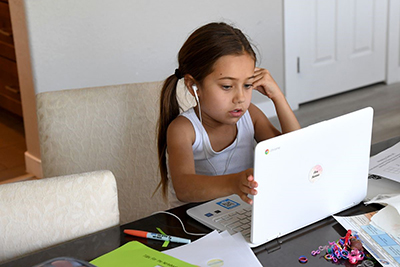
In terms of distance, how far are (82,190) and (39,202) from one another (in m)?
0.08

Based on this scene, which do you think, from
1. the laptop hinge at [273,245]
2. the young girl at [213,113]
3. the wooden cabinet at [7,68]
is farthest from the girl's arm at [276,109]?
the wooden cabinet at [7,68]

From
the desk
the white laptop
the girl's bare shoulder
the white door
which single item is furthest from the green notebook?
the white door

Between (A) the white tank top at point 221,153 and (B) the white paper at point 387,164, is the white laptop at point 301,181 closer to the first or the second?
(B) the white paper at point 387,164

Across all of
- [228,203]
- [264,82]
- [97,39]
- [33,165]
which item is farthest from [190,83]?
[33,165]

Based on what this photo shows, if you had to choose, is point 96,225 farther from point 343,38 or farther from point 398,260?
point 343,38

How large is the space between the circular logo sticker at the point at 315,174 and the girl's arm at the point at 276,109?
523 mm

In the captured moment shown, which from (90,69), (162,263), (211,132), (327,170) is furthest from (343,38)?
(162,263)

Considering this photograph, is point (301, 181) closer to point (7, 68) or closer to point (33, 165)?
point (33, 165)

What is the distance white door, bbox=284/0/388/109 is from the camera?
3414mm

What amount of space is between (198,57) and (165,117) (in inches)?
7.9

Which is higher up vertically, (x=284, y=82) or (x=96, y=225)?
(x=96, y=225)

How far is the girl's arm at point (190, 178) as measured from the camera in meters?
0.93

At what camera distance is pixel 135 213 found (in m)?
1.47

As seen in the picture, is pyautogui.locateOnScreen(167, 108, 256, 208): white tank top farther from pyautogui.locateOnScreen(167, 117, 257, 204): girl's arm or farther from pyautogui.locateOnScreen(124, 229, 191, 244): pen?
pyautogui.locateOnScreen(124, 229, 191, 244): pen
